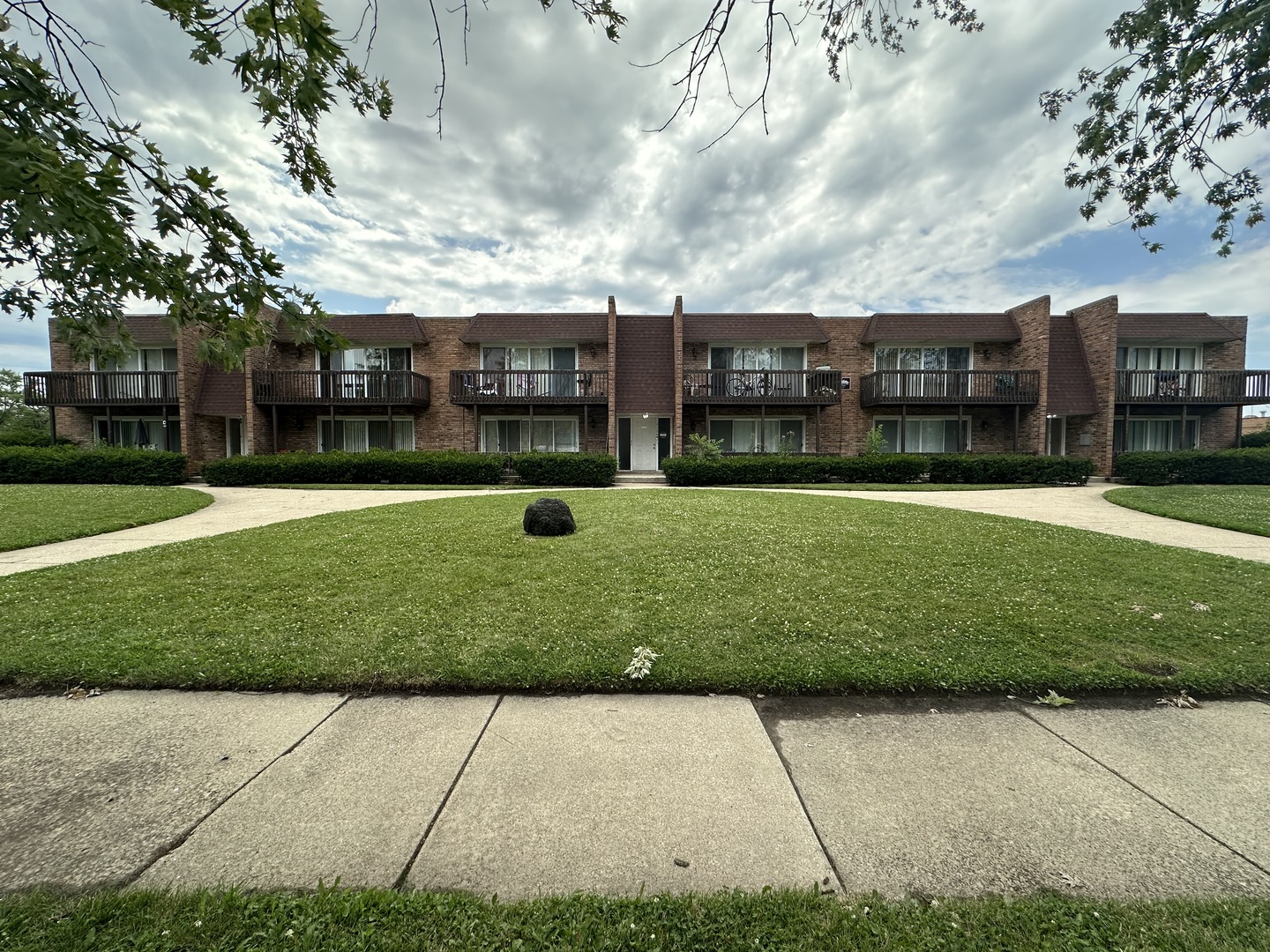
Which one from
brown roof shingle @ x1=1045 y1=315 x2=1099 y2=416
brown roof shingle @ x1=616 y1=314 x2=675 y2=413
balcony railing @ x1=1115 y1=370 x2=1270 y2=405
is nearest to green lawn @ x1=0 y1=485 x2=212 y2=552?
brown roof shingle @ x1=616 y1=314 x2=675 y2=413

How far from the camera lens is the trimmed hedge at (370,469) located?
1688cm

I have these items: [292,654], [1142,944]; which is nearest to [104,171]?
[292,654]

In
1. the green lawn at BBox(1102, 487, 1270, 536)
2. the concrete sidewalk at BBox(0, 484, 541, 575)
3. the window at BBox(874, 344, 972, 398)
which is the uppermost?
the window at BBox(874, 344, 972, 398)

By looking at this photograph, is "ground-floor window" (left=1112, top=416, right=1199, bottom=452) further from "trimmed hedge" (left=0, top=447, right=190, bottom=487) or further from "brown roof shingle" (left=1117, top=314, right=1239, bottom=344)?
"trimmed hedge" (left=0, top=447, right=190, bottom=487)

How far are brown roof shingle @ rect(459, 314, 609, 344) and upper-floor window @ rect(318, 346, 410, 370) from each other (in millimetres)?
2728

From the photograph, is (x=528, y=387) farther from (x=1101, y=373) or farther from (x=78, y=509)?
(x=1101, y=373)

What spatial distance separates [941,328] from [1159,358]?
9.87 m

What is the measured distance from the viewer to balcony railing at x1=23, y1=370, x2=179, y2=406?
19875 millimetres

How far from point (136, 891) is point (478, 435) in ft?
67.1

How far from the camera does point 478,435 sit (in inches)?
839

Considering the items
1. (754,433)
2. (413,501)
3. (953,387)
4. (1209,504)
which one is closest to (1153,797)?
(413,501)

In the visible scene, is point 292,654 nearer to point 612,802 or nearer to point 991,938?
point 612,802

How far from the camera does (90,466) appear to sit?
16031 millimetres

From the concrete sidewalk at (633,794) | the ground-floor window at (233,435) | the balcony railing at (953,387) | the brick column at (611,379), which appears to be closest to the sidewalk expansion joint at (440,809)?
the concrete sidewalk at (633,794)
